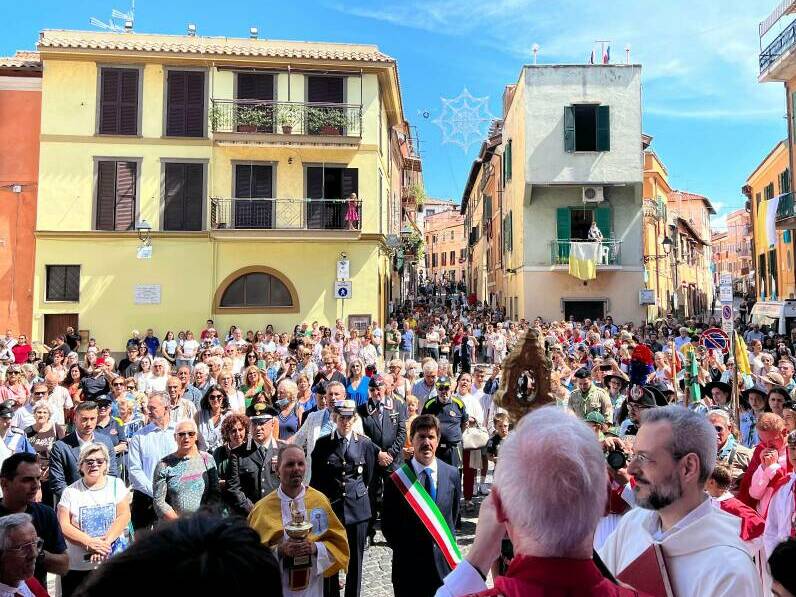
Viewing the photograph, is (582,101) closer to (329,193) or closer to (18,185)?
(329,193)

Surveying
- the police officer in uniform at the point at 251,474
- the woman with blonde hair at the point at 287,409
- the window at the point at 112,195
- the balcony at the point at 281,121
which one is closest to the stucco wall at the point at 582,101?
the balcony at the point at 281,121

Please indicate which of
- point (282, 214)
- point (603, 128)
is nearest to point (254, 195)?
point (282, 214)

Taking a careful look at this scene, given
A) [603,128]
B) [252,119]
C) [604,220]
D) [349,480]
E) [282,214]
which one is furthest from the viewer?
[604,220]

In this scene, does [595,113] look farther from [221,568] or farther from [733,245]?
[733,245]

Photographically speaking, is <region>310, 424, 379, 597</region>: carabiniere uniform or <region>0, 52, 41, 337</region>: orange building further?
<region>0, 52, 41, 337</region>: orange building

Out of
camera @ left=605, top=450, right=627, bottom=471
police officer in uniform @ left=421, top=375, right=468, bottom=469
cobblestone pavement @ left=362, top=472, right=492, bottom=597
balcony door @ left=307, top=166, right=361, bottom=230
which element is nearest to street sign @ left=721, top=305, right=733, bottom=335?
police officer in uniform @ left=421, top=375, right=468, bottom=469

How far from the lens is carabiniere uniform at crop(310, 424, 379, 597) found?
16.2ft

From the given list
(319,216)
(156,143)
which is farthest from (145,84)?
(319,216)

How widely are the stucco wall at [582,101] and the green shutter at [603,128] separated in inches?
7.1

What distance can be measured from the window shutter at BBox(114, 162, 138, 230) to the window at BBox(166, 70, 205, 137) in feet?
5.93

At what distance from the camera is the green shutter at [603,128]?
974 inches

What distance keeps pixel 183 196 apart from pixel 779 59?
68.3ft

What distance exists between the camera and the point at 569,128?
81.8 feet

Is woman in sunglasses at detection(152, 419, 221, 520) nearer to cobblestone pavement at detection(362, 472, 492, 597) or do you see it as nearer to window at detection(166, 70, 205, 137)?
cobblestone pavement at detection(362, 472, 492, 597)
